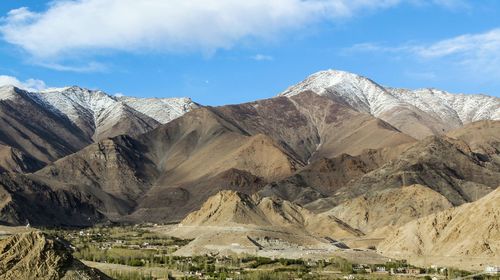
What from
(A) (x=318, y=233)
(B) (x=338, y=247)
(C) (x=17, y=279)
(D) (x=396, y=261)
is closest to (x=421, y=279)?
(D) (x=396, y=261)

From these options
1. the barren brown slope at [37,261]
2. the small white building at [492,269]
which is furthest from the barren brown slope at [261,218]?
the barren brown slope at [37,261]

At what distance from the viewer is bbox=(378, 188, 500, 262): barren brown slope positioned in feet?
397

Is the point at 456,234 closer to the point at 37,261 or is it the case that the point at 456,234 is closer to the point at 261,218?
the point at 261,218

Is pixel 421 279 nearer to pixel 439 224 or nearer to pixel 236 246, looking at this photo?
pixel 439 224

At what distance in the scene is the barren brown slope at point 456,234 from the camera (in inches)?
4761

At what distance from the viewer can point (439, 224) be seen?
13400cm

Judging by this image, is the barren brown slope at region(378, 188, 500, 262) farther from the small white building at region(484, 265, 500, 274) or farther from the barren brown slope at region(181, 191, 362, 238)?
the barren brown slope at region(181, 191, 362, 238)

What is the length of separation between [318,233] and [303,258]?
52547 millimetres

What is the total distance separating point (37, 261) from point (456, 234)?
8484 cm

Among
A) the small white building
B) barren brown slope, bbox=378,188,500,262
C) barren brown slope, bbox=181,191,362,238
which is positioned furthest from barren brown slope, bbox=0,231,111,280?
barren brown slope, bbox=181,191,362,238

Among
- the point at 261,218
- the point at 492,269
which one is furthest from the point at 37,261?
the point at 261,218

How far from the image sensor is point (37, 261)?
56125 mm

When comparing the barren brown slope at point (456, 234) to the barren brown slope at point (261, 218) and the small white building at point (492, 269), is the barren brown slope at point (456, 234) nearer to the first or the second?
the small white building at point (492, 269)

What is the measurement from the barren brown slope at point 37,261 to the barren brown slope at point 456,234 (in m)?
74.6
